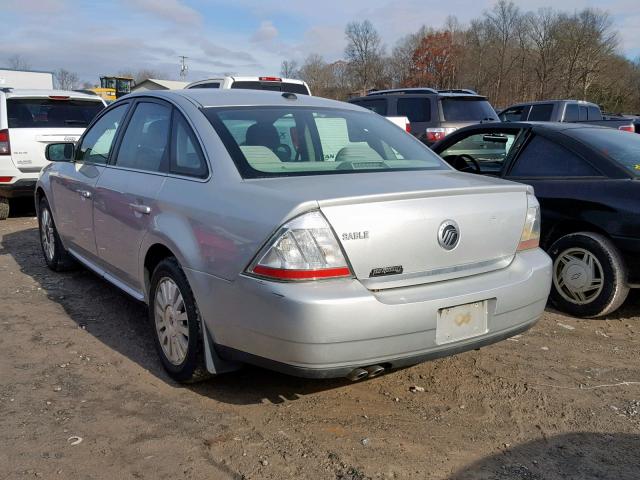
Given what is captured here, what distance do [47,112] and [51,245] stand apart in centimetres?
366

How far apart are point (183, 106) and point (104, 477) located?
2068 millimetres

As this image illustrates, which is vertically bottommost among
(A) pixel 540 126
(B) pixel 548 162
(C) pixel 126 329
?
(C) pixel 126 329

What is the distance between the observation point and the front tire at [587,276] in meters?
4.41

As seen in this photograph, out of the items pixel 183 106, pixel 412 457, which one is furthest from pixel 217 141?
pixel 412 457

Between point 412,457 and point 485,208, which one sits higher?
point 485,208

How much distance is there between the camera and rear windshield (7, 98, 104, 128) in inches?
333

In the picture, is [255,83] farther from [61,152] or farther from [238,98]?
[238,98]

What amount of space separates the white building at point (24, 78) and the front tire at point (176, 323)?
75.7ft

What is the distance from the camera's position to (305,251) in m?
2.62

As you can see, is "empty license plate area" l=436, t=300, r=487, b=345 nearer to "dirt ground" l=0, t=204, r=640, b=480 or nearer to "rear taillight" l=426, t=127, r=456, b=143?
"dirt ground" l=0, t=204, r=640, b=480

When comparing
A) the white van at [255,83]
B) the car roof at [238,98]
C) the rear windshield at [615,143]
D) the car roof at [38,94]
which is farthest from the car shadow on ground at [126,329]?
the white van at [255,83]

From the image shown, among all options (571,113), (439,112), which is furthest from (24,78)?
(571,113)

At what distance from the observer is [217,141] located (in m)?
3.24

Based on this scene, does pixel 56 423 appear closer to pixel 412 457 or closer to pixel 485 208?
pixel 412 457
